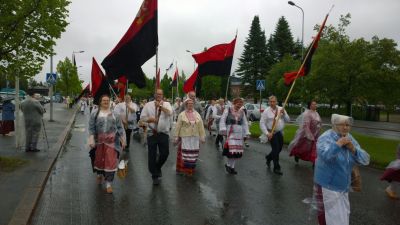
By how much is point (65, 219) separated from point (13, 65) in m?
4.97

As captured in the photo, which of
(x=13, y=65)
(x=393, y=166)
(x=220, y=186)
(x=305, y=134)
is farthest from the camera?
(x=305, y=134)

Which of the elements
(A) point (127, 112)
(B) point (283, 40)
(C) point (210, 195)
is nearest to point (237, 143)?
(C) point (210, 195)

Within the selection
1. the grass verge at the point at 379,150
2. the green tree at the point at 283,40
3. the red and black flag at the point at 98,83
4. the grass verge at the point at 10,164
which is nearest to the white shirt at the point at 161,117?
the red and black flag at the point at 98,83

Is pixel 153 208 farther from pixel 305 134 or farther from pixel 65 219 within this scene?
pixel 305 134

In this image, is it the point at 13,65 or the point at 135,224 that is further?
the point at 13,65

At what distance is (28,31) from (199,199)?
17.8 ft

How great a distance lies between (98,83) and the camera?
9.73 m

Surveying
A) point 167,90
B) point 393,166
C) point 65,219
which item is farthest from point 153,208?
point 167,90

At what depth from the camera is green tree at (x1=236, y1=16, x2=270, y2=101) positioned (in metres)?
69.9

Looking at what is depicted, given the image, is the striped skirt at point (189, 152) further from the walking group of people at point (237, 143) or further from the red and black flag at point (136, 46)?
the red and black flag at point (136, 46)

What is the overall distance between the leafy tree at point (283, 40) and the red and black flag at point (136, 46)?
65.9 metres

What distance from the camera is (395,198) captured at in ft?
24.8

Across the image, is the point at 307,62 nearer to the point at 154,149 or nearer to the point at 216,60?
the point at 216,60

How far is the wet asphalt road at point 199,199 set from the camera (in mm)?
6102
